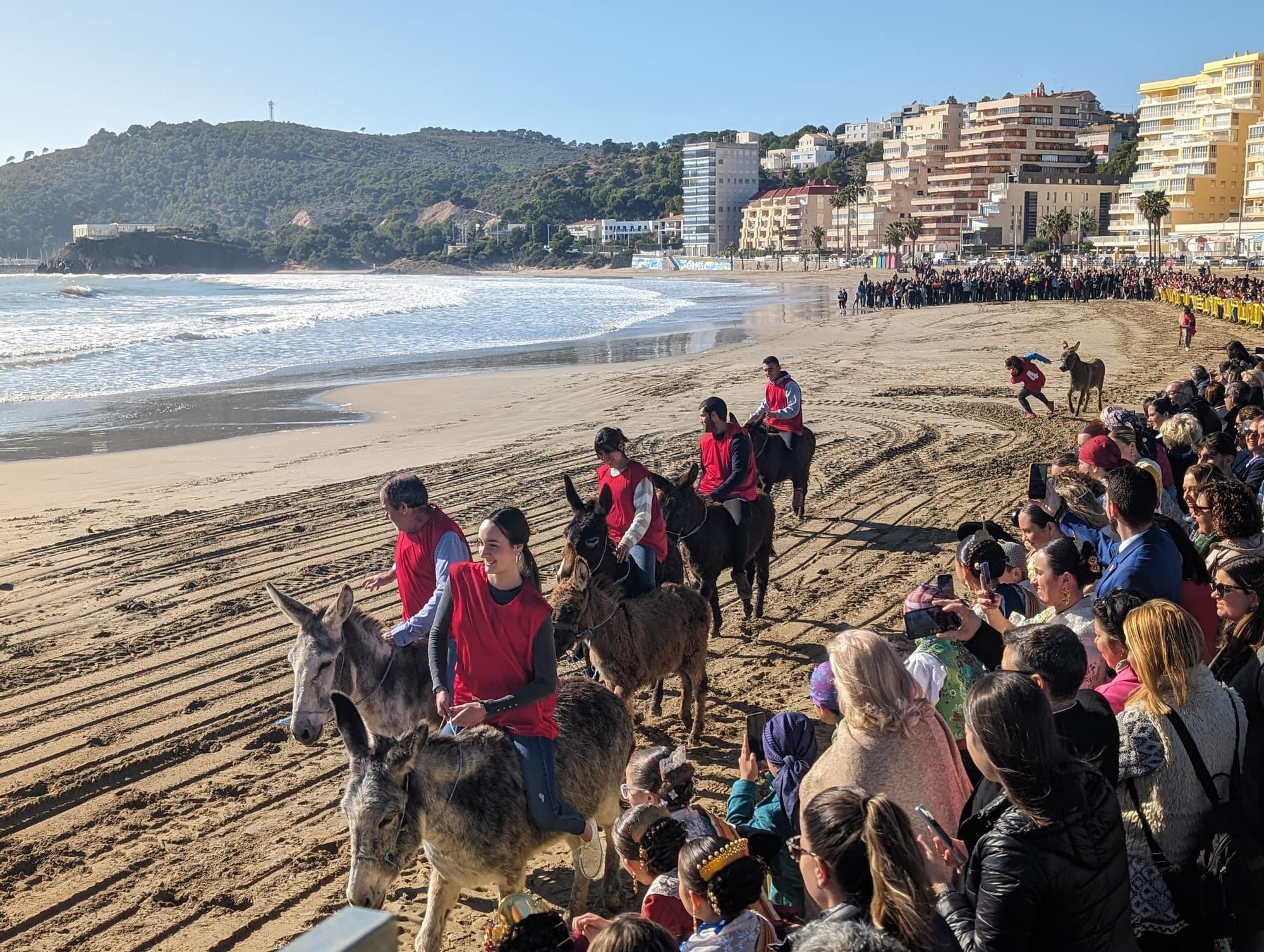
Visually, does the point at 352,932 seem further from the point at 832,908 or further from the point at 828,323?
the point at 828,323

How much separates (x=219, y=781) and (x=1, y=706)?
236 centimetres

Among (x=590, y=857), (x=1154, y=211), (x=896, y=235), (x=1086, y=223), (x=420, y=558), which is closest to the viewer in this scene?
(x=590, y=857)

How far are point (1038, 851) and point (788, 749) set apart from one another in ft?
5.02

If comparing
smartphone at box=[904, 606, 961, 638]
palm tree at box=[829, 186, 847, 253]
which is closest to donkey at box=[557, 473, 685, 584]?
smartphone at box=[904, 606, 961, 638]

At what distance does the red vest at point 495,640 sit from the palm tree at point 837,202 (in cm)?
15312

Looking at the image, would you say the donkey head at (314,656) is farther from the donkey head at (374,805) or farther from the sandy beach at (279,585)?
the donkey head at (374,805)

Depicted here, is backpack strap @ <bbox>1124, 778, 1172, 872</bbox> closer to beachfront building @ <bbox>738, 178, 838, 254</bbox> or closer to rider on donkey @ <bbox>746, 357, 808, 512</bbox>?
rider on donkey @ <bbox>746, 357, 808, 512</bbox>

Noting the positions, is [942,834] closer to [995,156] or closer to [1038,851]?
[1038,851]

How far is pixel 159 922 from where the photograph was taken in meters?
5.43

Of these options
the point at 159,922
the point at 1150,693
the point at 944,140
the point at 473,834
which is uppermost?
the point at 944,140

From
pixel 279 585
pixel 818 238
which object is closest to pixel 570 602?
pixel 279 585

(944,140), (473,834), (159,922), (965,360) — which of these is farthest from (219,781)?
(944,140)

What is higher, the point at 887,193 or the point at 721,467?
the point at 887,193

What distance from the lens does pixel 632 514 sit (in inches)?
316
